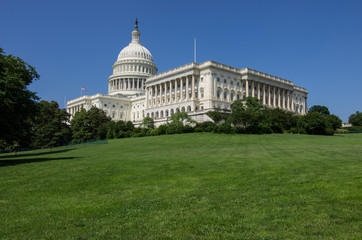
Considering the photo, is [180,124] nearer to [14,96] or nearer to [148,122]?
[148,122]

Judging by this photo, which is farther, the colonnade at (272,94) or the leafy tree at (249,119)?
the colonnade at (272,94)

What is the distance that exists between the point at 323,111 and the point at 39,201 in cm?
14548

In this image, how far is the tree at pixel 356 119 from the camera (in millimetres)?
130938

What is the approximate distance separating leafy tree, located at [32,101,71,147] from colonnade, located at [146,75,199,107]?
35.3 m

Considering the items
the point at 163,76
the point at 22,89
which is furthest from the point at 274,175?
the point at 163,76

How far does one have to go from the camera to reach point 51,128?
86125mm

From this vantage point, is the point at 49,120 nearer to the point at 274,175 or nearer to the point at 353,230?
the point at 274,175

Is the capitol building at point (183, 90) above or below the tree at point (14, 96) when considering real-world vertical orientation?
above

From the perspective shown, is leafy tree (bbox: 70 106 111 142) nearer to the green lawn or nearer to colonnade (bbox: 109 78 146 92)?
colonnade (bbox: 109 78 146 92)

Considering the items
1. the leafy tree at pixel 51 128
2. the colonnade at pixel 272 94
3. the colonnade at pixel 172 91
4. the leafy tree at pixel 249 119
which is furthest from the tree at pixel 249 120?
the leafy tree at pixel 51 128

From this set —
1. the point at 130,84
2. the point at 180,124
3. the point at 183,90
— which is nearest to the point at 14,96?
the point at 180,124

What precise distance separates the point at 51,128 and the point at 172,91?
42238 millimetres

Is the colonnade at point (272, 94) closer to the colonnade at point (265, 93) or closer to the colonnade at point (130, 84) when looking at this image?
the colonnade at point (265, 93)

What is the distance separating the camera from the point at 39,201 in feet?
39.2
